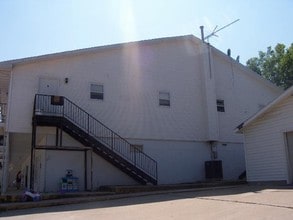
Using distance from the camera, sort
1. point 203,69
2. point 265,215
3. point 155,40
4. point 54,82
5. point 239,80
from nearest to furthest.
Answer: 1. point 265,215
2. point 54,82
3. point 155,40
4. point 203,69
5. point 239,80

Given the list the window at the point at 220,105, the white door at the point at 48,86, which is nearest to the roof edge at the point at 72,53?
the white door at the point at 48,86

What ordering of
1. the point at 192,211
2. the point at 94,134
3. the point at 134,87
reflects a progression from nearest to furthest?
the point at 192,211
the point at 94,134
the point at 134,87

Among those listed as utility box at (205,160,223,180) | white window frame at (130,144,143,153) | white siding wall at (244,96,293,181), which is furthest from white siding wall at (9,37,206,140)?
white siding wall at (244,96,293,181)

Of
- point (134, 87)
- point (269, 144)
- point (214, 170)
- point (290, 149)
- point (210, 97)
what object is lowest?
point (214, 170)

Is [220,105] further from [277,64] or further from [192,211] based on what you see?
[277,64]

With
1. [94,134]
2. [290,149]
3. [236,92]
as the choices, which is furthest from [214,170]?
[94,134]

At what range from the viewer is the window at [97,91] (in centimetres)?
2000

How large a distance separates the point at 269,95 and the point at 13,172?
25486 mm

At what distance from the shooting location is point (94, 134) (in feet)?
63.0

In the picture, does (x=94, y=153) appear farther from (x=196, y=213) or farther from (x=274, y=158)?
(x=196, y=213)

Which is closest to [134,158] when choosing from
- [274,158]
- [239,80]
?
[274,158]

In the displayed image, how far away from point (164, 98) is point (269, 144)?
263 inches

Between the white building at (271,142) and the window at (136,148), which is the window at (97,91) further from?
the white building at (271,142)

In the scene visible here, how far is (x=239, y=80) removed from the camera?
85.6 feet
